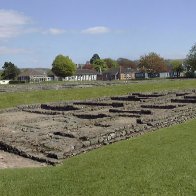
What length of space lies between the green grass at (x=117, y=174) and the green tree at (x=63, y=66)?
87411mm

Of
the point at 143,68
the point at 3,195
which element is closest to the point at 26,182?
the point at 3,195

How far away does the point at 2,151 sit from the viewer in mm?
13734

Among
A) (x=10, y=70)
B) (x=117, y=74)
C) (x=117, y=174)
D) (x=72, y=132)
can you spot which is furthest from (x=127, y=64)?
(x=117, y=174)

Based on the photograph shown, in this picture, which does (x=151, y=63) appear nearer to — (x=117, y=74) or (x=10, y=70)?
(x=117, y=74)

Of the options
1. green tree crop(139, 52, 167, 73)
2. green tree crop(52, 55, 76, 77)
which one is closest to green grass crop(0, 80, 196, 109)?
green tree crop(52, 55, 76, 77)

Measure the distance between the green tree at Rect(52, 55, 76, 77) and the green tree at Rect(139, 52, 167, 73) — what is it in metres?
24.1

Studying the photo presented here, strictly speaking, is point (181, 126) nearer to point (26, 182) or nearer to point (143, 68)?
point (26, 182)

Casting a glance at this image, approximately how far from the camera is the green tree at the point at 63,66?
99562mm

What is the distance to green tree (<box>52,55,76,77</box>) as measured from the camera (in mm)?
99562

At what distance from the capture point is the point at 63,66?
99.7 metres

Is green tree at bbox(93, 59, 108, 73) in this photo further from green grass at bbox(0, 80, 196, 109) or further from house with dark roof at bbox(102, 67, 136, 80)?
green grass at bbox(0, 80, 196, 109)

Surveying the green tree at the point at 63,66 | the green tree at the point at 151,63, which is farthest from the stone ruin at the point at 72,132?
the green tree at the point at 151,63

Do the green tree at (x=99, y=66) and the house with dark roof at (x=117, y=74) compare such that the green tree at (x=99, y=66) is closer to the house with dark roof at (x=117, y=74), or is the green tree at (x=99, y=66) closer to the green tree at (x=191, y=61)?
the house with dark roof at (x=117, y=74)

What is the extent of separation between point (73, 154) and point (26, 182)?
356 cm
